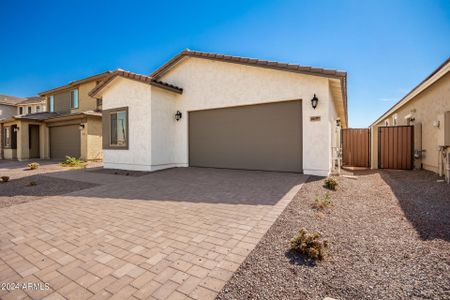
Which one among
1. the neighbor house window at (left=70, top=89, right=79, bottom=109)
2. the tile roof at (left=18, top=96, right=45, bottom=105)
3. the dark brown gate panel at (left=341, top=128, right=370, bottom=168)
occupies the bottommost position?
the dark brown gate panel at (left=341, top=128, right=370, bottom=168)

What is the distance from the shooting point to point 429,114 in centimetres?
891

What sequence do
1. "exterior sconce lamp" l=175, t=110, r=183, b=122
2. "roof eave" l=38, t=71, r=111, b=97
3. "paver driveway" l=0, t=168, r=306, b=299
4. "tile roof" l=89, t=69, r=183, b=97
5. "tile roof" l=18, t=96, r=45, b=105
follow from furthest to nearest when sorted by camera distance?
"tile roof" l=18, t=96, r=45, b=105 < "roof eave" l=38, t=71, r=111, b=97 < "exterior sconce lamp" l=175, t=110, r=183, b=122 < "tile roof" l=89, t=69, r=183, b=97 < "paver driveway" l=0, t=168, r=306, b=299

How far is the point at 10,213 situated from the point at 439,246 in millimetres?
7155

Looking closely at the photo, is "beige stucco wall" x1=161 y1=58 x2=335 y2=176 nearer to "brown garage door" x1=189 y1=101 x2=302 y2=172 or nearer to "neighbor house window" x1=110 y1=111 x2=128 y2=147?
"brown garage door" x1=189 y1=101 x2=302 y2=172

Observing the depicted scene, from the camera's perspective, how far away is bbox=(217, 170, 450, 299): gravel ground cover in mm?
1841

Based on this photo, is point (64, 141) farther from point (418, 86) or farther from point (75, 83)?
point (418, 86)

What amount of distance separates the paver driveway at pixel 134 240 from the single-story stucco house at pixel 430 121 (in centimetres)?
606

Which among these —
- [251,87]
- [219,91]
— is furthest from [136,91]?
[251,87]

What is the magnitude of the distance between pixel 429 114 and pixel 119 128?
551 inches

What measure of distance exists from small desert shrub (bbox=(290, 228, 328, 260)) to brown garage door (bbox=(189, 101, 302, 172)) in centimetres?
560

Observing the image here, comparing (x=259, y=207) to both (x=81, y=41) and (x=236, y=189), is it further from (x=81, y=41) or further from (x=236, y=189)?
(x=81, y=41)

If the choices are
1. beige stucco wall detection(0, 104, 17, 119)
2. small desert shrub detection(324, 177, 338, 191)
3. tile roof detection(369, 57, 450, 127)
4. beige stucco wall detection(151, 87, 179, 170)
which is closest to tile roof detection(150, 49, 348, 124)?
beige stucco wall detection(151, 87, 179, 170)

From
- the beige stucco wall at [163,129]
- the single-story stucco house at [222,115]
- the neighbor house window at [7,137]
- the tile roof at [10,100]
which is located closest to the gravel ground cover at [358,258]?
the single-story stucco house at [222,115]

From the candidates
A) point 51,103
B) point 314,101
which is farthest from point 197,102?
point 51,103
